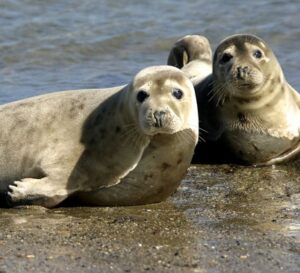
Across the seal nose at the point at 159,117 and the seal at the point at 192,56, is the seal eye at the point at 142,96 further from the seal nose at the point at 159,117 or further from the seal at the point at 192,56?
the seal at the point at 192,56

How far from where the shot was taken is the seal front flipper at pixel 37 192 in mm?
6664

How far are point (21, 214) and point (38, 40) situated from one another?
6.93 m

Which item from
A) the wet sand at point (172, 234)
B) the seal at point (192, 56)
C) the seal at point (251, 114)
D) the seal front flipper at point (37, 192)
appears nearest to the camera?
the wet sand at point (172, 234)

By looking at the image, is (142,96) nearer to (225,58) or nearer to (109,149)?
(109,149)

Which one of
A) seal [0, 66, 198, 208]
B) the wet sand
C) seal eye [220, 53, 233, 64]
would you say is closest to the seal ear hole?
seal eye [220, 53, 233, 64]

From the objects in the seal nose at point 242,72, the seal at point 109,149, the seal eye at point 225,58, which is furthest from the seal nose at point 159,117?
the seal eye at point 225,58

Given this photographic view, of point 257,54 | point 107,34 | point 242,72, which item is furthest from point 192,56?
point 107,34

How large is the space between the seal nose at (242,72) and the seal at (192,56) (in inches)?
70.8

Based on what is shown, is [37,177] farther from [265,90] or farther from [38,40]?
[38,40]

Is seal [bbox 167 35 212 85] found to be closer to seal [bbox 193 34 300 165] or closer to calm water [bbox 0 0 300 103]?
calm water [bbox 0 0 300 103]

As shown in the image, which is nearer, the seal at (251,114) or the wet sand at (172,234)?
the wet sand at (172,234)

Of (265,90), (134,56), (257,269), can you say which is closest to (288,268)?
(257,269)

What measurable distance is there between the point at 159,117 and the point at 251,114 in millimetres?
2427

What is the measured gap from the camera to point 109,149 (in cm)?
676
